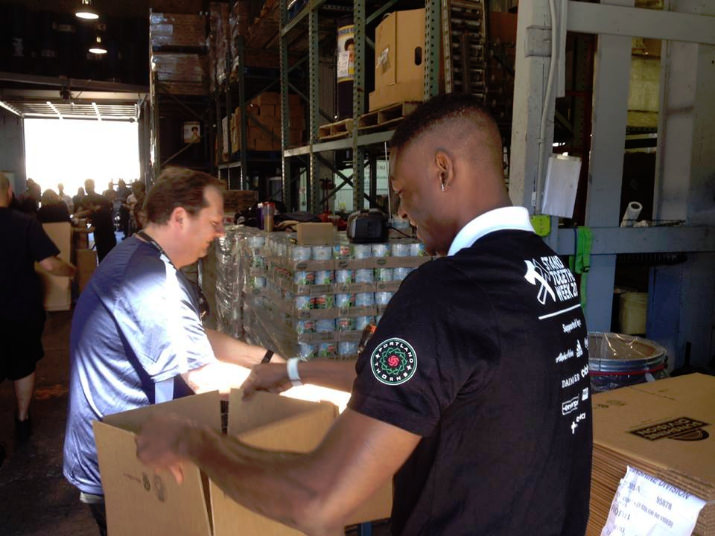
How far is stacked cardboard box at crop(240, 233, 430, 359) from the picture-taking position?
4023 millimetres

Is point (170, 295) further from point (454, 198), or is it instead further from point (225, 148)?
point (225, 148)

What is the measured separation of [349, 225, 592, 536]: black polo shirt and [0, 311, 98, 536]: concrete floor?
11.6 ft

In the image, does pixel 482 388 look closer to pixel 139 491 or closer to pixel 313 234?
pixel 139 491

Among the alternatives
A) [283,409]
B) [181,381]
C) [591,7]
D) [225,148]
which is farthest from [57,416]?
[225,148]

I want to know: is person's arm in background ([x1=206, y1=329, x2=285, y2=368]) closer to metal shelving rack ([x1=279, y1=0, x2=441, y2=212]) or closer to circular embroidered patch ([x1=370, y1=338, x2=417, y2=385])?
circular embroidered patch ([x1=370, y1=338, x2=417, y2=385])

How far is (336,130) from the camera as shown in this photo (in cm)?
624

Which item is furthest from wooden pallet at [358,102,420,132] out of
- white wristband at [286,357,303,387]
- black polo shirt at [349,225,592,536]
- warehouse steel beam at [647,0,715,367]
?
black polo shirt at [349,225,592,536]

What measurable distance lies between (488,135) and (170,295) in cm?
146

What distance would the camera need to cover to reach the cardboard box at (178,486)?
4.97 feet

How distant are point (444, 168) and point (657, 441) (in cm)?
120

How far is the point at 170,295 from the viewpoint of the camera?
2.33 meters

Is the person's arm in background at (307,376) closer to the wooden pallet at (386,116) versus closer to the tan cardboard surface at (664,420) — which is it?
the tan cardboard surface at (664,420)

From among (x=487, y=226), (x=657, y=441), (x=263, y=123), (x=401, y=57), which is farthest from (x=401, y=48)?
(x=263, y=123)

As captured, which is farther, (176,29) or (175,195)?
(176,29)
